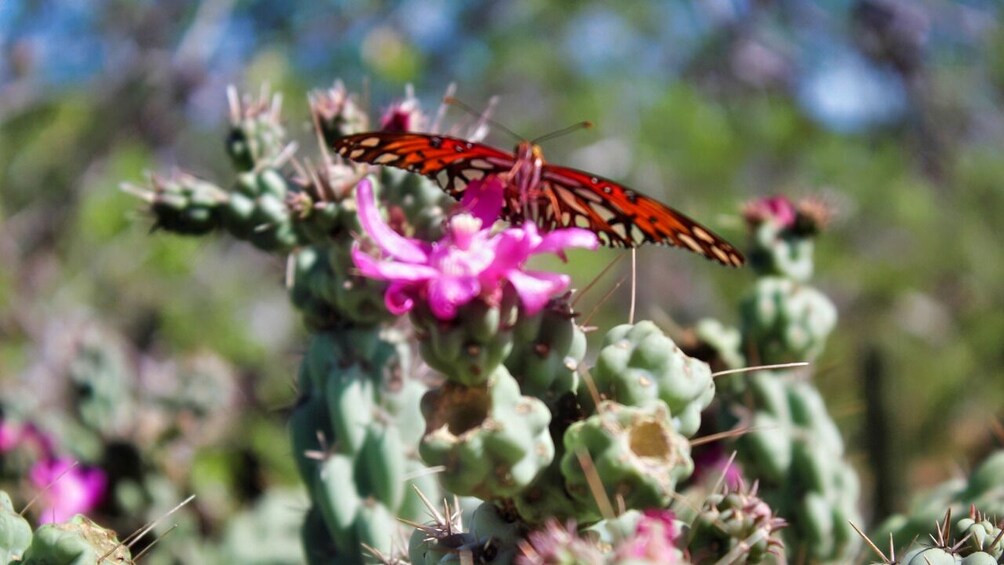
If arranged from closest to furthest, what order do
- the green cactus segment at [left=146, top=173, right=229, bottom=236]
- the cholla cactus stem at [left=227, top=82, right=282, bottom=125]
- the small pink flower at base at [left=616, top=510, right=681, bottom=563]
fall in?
1. the small pink flower at base at [left=616, top=510, right=681, bottom=563]
2. the green cactus segment at [left=146, top=173, right=229, bottom=236]
3. the cholla cactus stem at [left=227, top=82, right=282, bottom=125]

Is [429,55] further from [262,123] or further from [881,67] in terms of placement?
[262,123]

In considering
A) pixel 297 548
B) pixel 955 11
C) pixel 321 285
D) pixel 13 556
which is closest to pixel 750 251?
pixel 321 285

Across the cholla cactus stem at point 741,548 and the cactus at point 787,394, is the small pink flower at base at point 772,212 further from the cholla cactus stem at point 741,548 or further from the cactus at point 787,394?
the cholla cactus stem at point 741,548

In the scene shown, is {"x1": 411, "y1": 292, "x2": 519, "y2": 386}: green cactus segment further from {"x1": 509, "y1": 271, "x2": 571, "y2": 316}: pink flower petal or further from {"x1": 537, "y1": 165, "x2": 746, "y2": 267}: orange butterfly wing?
{"x1": 537, "y1": 165, "x2": 746, "y2": 267}: orange butterfly wing

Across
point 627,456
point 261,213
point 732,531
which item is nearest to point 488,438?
point 627,456

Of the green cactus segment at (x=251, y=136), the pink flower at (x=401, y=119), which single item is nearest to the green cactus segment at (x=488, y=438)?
the pink flower at (x=401, y=119)

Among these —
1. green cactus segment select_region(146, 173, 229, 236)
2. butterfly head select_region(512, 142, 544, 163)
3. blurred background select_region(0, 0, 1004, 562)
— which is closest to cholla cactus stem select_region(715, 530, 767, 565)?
butterfly head select_region(512, 142, 544, 163)
